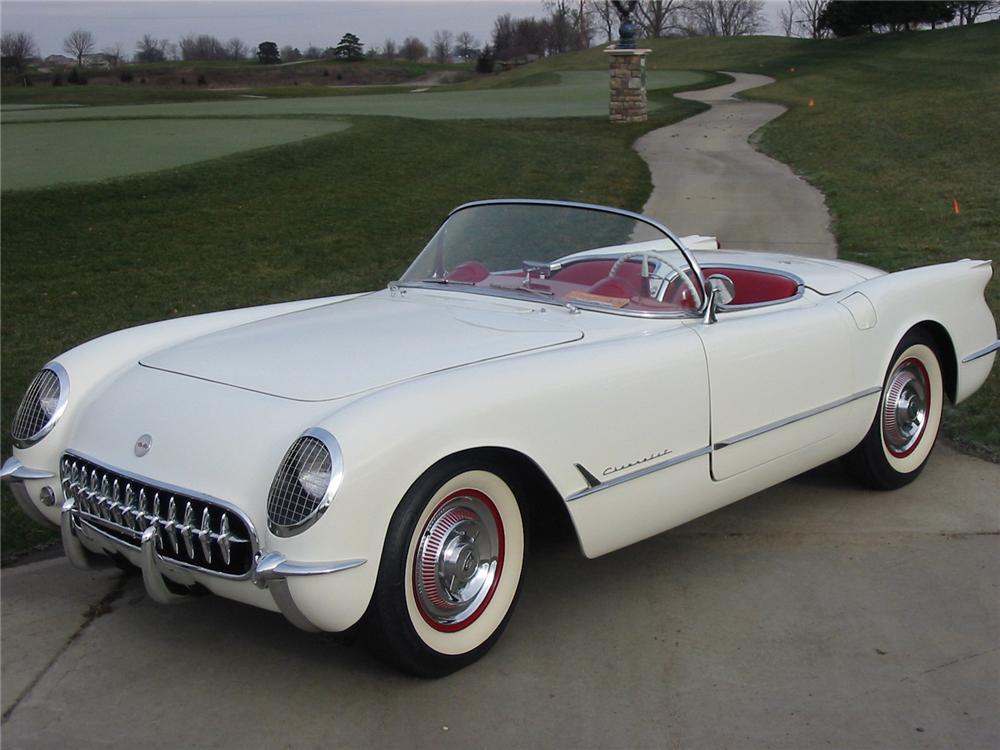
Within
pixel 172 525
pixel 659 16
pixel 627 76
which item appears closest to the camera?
pixel 172 525

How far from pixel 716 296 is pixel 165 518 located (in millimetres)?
2085

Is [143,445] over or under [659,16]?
under

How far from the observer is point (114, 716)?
10.1 ft

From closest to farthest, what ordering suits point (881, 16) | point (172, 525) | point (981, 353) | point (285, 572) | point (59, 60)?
point (285, 572)
point (172, 525)
point (981, 353)
point (59, 60)
point (881, 16)

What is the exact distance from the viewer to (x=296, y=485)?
2912 millimetres

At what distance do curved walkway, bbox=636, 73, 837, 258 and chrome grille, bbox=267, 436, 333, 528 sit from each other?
8.01m

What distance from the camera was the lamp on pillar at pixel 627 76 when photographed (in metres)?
A: 22.4

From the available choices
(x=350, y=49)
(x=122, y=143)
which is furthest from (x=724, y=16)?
(x=122, y=143)

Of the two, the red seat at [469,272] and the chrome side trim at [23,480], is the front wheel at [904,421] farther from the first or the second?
the chrome side trim at [23,480]

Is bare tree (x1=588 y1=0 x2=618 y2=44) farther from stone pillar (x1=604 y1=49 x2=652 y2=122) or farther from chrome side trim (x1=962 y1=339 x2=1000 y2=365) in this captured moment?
chrome side trim (x1=962 y1=339 x2=1000 y2=365)

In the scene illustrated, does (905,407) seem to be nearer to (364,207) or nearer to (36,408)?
(36,408)

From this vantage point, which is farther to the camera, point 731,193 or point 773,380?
point 731,193

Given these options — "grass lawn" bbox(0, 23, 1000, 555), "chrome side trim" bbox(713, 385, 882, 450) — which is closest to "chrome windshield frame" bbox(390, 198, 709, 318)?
"chrome side trim" bbox(713, 385, 882, 450)

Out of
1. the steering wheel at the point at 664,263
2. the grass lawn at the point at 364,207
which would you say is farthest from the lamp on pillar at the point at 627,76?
the steering wheel at the point at 664,263
